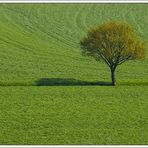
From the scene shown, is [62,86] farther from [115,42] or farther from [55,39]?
[55,39]

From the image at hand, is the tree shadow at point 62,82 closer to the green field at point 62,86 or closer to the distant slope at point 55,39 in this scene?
the green field at point 62,86

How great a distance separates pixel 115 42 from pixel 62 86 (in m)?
7.35

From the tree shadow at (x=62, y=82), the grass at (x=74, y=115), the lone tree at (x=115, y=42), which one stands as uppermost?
the lone tree at (x=115, y=42)

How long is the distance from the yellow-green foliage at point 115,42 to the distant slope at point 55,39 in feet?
13.8

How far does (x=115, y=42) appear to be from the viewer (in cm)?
4800

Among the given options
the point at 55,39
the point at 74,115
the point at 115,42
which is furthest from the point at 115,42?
the point at 55,39

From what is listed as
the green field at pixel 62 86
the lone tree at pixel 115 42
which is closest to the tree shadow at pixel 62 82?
the green field at pixel 62 86

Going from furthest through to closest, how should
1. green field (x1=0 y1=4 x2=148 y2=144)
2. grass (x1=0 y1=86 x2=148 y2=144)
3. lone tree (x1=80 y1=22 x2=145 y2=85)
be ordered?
1. lone tree (x1=80 y1=22 x2=145 y2=85)
2. green field (x1=0 y1=4 x2=148 y2=144)
3. grass (x1=0 y1=86 x2=148 y2=144)

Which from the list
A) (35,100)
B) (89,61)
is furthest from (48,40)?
(35,100)

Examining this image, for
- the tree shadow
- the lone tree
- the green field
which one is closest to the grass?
the green field

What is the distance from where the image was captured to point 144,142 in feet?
110

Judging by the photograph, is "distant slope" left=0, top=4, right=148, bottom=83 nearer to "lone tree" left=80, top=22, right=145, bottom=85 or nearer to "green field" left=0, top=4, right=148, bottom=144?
"green field" left=0, top=4, right=148, bottom=144

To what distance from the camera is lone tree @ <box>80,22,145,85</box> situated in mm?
47812

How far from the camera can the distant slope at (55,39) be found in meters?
54.4
